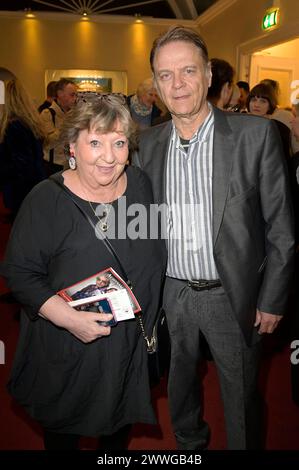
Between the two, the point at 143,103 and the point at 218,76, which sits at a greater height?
the point at 143,103

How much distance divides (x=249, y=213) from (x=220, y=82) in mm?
1545

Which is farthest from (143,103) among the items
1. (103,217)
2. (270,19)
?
(103,217)

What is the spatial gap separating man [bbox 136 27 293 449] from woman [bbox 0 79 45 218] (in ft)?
5.84

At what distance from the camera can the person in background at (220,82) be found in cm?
269

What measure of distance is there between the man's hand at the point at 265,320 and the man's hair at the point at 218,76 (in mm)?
1721

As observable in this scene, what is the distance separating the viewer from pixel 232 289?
1586mm

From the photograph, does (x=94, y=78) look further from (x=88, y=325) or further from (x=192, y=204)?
(x=88, y=325)

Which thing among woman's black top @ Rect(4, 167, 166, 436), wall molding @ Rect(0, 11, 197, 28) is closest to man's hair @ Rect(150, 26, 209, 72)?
woman's black top @ Rect(4, 167, 166, 436)

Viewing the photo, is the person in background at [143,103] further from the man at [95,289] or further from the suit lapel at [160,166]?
the man at [95,289]

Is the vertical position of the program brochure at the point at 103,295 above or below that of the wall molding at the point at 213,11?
below

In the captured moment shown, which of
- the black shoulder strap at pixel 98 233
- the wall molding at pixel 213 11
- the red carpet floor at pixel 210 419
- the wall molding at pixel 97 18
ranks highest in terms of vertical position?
the wall molding at pixel 97 18

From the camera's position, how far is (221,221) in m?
1.54

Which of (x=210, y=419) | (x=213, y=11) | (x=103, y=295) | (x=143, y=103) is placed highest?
(x=213, y=11)

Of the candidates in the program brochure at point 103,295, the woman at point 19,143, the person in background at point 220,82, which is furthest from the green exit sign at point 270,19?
the program brochure at point 103,295
